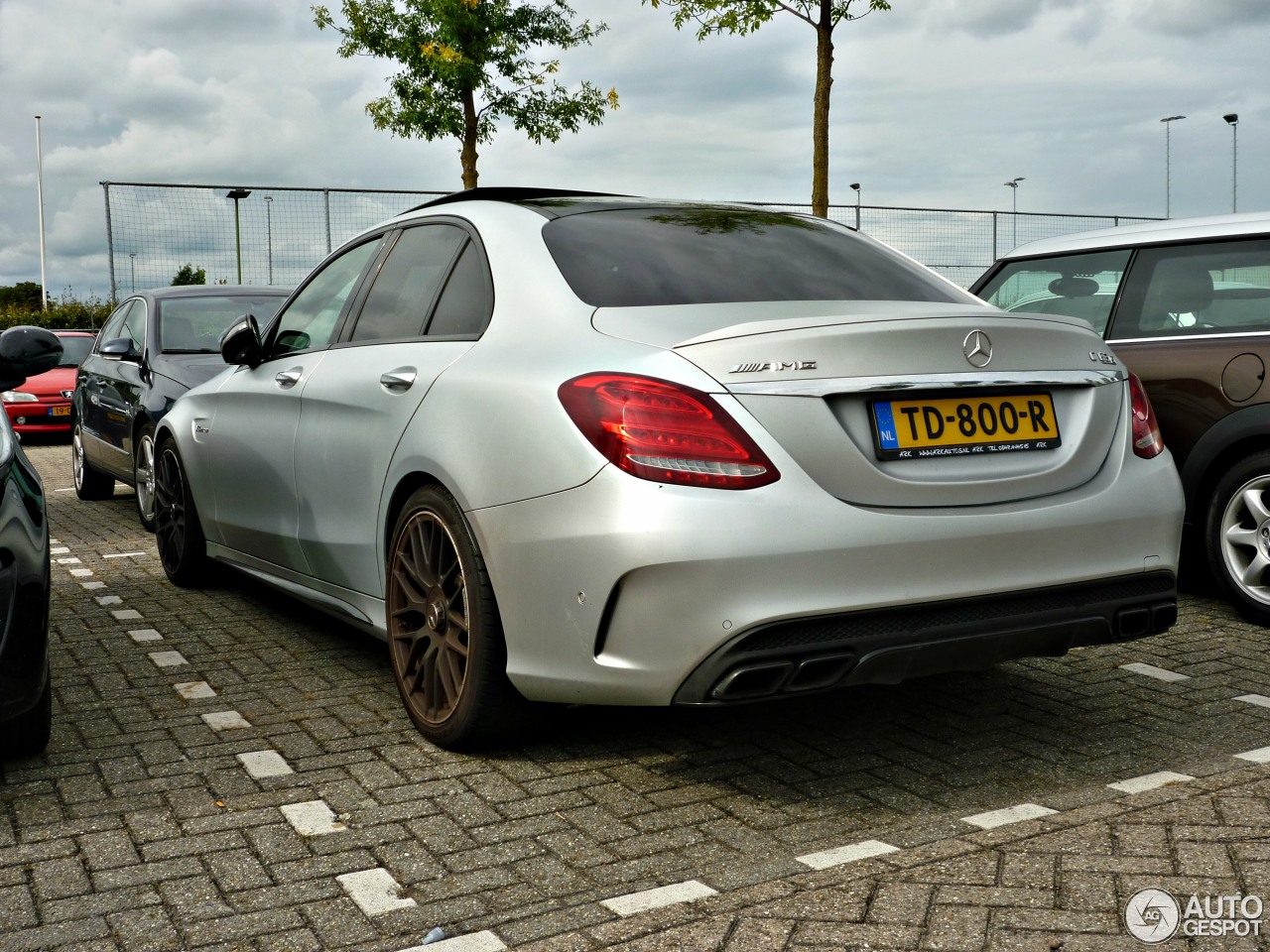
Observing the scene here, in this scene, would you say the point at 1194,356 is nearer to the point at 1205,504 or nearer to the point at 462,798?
the point at 1205,504

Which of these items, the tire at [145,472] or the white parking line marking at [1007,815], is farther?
the tire at [145,472]

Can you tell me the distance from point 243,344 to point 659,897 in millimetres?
3235

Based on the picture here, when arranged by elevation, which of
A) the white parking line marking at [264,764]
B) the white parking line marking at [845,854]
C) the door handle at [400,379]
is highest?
the door handle at [400,379]

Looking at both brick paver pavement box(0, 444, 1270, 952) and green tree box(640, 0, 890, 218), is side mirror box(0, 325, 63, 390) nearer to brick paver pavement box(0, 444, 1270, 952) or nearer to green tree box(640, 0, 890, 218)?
brick paver pavement box(0, 444, 1270, 952)

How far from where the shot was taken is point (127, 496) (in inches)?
441

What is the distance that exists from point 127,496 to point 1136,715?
29.9ft

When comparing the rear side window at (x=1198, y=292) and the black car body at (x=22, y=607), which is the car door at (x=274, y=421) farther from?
the rear side window at (x=1198, y=292)

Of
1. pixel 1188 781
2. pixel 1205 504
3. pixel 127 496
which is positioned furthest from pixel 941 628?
pixel 127 496

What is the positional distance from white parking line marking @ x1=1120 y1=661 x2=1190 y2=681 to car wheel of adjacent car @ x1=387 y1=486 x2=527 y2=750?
2.38 m

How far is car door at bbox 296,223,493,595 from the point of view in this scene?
3996 millimetres

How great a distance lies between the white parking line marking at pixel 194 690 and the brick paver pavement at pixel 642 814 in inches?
0.7

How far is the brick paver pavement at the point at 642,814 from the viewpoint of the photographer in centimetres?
274

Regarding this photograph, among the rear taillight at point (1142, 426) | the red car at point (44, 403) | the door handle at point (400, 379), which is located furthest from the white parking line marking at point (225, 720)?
the red car at point (44, 403)

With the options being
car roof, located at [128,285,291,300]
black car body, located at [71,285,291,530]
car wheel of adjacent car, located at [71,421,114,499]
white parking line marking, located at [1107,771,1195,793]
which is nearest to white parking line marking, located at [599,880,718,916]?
white parking line marking, located at [1107,771,1195,793]
